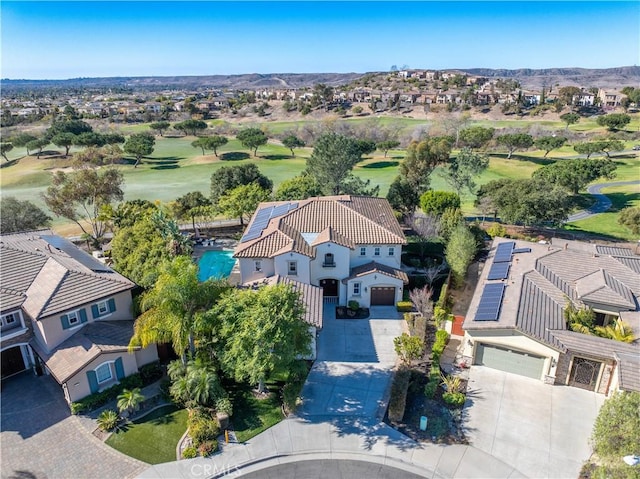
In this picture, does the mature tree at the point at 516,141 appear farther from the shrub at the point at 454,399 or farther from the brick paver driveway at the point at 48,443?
the brick paver driveway at the point at 48,443

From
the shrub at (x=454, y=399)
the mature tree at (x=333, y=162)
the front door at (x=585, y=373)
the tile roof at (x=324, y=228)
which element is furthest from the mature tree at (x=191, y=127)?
the front door at (x=585, y=373)

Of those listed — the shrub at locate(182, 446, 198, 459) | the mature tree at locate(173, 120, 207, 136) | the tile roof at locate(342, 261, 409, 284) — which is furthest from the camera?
the mature tree at locate(173, 120, 207, 136)

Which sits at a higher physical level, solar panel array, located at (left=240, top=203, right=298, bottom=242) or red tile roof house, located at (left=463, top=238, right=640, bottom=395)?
solar panel array, located at (left=240, top=203, right=298, bottom=242)

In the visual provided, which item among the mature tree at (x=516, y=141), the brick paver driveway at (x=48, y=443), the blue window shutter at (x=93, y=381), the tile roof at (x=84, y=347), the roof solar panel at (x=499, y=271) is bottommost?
the brick paver driveway at (x=48, y=443)

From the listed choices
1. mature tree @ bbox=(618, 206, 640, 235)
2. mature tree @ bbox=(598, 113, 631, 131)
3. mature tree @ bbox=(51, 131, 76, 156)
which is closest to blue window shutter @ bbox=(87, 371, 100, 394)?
mature tree @ bbox=(618, 206, 640, 235)

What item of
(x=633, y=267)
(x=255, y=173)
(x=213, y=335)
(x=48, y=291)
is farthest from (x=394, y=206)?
(x=48, y=291)

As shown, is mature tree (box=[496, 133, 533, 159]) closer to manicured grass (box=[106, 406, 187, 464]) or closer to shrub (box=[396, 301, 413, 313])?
shrub (box=[396, 301, 413, 313])

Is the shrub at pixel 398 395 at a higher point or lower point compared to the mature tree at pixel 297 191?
lower

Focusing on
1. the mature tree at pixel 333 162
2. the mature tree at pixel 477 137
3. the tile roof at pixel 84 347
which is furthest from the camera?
the mature tree at pixel 477 137
